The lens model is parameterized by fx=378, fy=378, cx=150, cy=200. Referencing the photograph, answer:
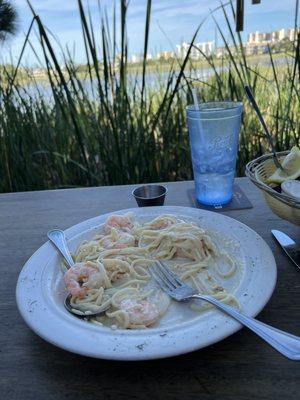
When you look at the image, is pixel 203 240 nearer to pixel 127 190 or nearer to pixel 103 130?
pixel 127 190

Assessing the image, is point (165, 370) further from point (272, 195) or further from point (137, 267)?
point (272, 195)

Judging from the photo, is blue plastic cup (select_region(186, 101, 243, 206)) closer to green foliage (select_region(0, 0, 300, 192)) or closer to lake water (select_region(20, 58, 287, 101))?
green foliage (select_region(0, 0, 300, 192))

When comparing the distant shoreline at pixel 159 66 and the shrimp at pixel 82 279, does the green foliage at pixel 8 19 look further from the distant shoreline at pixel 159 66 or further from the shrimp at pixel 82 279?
the shrimp at pixel 82 279

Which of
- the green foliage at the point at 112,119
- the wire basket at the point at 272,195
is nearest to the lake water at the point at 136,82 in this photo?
the green foliage at the point at 112,119

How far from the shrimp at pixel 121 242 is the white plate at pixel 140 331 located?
95 millimetres

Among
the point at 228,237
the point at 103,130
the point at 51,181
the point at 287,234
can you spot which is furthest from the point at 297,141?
the point at 51,181

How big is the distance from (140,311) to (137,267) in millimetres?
144

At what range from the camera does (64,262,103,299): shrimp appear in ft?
1.91

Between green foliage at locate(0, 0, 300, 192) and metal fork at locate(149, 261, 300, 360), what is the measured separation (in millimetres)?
925

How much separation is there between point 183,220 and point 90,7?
3.45 ft

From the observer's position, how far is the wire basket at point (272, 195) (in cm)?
61

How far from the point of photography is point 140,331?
1.63ft

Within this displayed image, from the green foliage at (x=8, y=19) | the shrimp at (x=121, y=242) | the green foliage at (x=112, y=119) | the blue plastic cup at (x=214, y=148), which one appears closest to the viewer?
the shrimp at (x=121, y=242)

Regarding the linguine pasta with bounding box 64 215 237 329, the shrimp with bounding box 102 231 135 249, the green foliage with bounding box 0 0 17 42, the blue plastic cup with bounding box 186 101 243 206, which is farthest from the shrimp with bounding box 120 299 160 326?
the green foliage with bounding box 0 0 17 42
